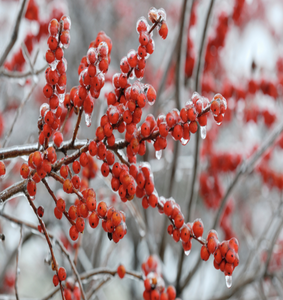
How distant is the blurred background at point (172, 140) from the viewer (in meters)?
1.41

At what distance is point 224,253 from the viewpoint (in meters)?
0.61

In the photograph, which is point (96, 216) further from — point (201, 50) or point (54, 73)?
point (201, 50)

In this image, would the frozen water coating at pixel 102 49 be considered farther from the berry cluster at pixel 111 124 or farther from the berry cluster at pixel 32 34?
the berry cluster at pixel 32 34

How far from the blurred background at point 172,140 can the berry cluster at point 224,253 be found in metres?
0.45

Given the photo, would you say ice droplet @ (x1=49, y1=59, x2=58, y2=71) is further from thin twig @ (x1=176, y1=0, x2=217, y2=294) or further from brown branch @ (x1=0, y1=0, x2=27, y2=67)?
thin twig @ (x1=176, y1=0, x2=217, y2=294)

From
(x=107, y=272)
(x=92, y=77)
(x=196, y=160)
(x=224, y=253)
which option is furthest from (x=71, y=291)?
(x=196, y=160)

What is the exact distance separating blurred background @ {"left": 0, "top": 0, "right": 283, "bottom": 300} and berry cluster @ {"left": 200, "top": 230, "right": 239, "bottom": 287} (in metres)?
0.45

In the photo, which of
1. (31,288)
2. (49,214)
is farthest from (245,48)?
(31,288)

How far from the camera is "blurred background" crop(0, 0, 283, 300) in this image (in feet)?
4.62

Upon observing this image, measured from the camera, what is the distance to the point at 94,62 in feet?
1.96

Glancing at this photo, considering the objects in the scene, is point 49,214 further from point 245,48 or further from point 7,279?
point 245,48

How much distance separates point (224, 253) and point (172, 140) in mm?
1827

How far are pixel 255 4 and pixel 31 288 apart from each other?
6.02 metres

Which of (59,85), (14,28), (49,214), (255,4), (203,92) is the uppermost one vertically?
(255,4)
